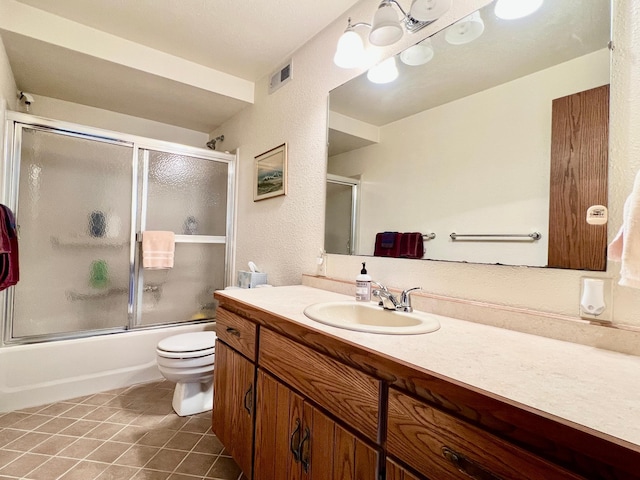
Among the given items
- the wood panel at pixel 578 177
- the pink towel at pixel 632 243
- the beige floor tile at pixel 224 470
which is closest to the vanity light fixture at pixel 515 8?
the wood panel at pixel 578 177

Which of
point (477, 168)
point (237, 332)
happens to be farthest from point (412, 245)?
point (237, 332)

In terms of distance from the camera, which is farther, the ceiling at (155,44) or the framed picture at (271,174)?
the framed picture at (271,174)

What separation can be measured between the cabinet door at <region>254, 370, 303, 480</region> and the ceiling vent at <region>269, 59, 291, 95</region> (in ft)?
6.31

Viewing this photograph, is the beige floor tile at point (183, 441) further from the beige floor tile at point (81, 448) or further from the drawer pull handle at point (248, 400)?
the drawer pull handle at point (248, 400)

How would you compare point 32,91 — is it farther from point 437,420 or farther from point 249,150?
point 437,420

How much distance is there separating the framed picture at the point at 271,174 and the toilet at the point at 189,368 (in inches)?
42.5

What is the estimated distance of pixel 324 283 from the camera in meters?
1.71

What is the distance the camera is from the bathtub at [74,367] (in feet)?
6.11

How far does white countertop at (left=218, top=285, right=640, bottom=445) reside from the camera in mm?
489

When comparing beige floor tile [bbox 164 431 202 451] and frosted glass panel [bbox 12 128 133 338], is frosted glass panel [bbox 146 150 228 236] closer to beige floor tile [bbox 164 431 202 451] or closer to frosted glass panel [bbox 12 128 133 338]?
frosted glass panel [bbox 12 128 133 338]

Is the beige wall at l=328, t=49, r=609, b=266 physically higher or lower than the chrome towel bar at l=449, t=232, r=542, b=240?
Answer: higher

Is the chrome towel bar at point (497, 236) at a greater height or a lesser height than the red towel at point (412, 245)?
greater

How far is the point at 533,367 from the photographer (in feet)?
2.19

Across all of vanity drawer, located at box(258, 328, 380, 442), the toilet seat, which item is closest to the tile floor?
the toilet seat
